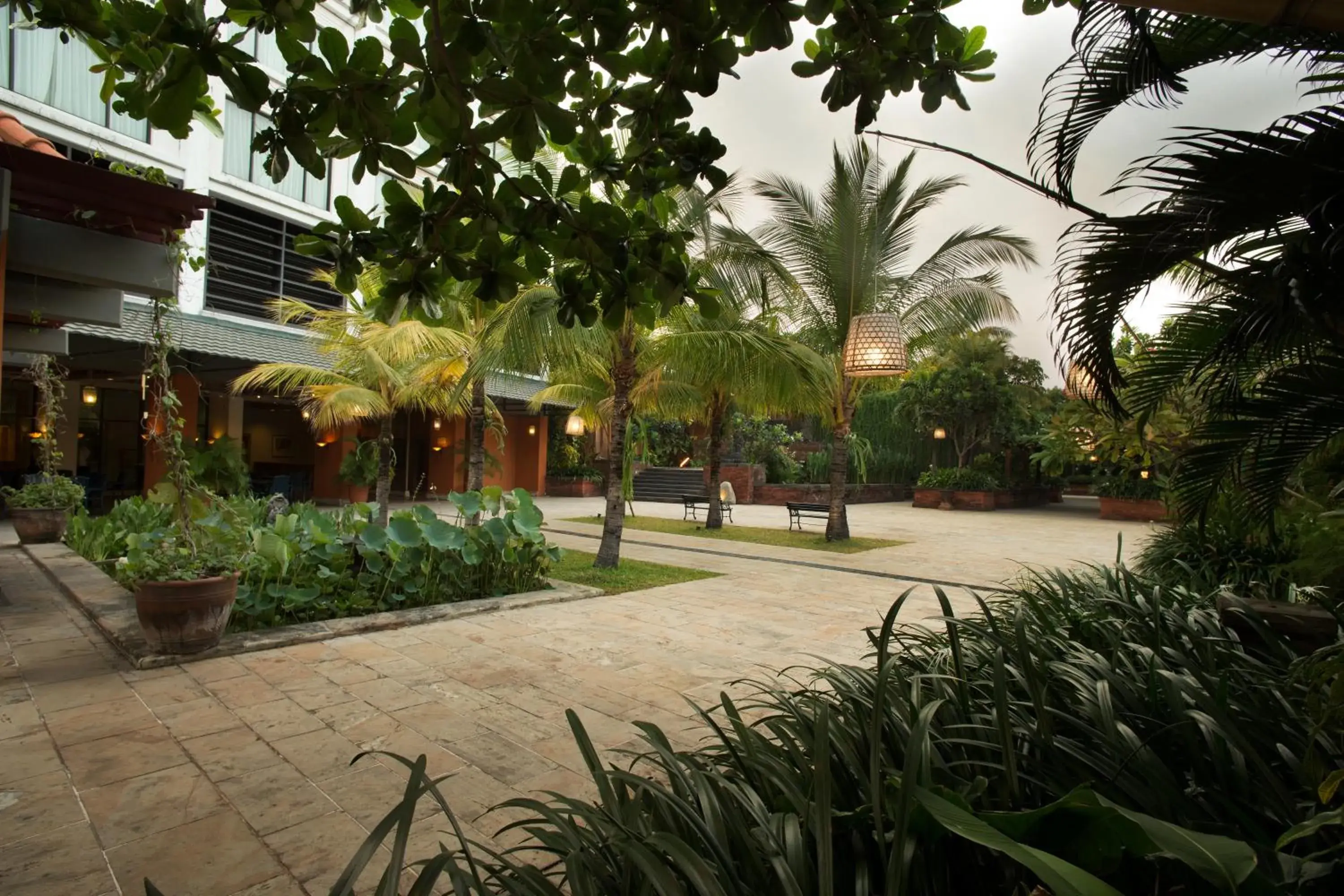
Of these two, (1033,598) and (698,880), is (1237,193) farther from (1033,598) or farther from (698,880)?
(698,880)

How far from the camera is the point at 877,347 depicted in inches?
348

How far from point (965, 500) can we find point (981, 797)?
71.1 ft

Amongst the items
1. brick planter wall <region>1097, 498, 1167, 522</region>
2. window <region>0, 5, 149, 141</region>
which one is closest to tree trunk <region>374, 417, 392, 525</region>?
window <region>0, 5, 149, 141</region>

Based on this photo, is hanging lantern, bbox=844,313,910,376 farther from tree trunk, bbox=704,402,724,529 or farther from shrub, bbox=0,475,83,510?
shrub, bbox=0,475,83,510

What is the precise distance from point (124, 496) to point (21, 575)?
26.9 feet

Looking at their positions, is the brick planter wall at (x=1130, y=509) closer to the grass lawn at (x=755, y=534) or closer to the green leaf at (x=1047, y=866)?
the grass lawn at (x=755, y=534)

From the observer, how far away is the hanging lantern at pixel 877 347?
8812mm

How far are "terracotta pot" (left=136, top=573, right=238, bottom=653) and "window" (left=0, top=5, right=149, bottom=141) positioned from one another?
36.3ft

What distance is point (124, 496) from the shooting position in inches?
547

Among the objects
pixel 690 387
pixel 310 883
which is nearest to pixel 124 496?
pixel 690 387

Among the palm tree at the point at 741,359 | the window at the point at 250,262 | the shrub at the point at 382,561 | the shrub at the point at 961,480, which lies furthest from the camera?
the shrub at the point at 961,480

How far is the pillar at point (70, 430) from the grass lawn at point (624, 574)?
36.7 feet

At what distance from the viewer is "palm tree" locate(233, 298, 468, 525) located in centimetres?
929

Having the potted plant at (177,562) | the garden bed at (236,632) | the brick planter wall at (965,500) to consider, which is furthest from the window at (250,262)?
the brick planter wall at (965,500)
